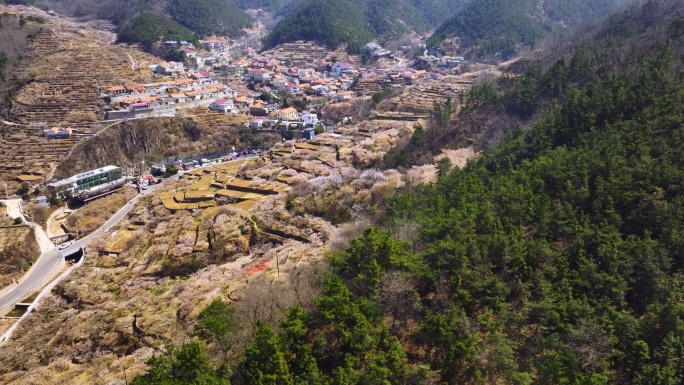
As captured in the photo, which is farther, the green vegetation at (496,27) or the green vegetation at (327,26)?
the green vegetation at (327,26)

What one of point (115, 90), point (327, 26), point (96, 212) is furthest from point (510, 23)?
point (96, 212)

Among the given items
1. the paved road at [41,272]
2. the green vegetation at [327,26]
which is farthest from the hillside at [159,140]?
the green vegetation at [327,26]

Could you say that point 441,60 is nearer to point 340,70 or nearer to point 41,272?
point 340,70

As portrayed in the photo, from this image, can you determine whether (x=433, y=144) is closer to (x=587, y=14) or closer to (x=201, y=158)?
(x=201, y=158)

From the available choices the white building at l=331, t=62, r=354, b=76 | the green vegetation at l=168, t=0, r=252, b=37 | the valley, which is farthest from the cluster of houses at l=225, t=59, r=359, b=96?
the green vegetation at l=168, t=0, r=252, b=37

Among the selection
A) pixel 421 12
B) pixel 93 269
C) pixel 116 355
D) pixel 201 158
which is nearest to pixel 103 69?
pixel 201 158

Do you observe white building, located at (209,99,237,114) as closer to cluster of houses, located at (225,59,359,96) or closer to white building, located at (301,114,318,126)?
white building, located at (301,114,318,126)

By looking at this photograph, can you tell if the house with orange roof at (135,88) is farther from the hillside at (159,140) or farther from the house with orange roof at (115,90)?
the hillside at (159,140)
